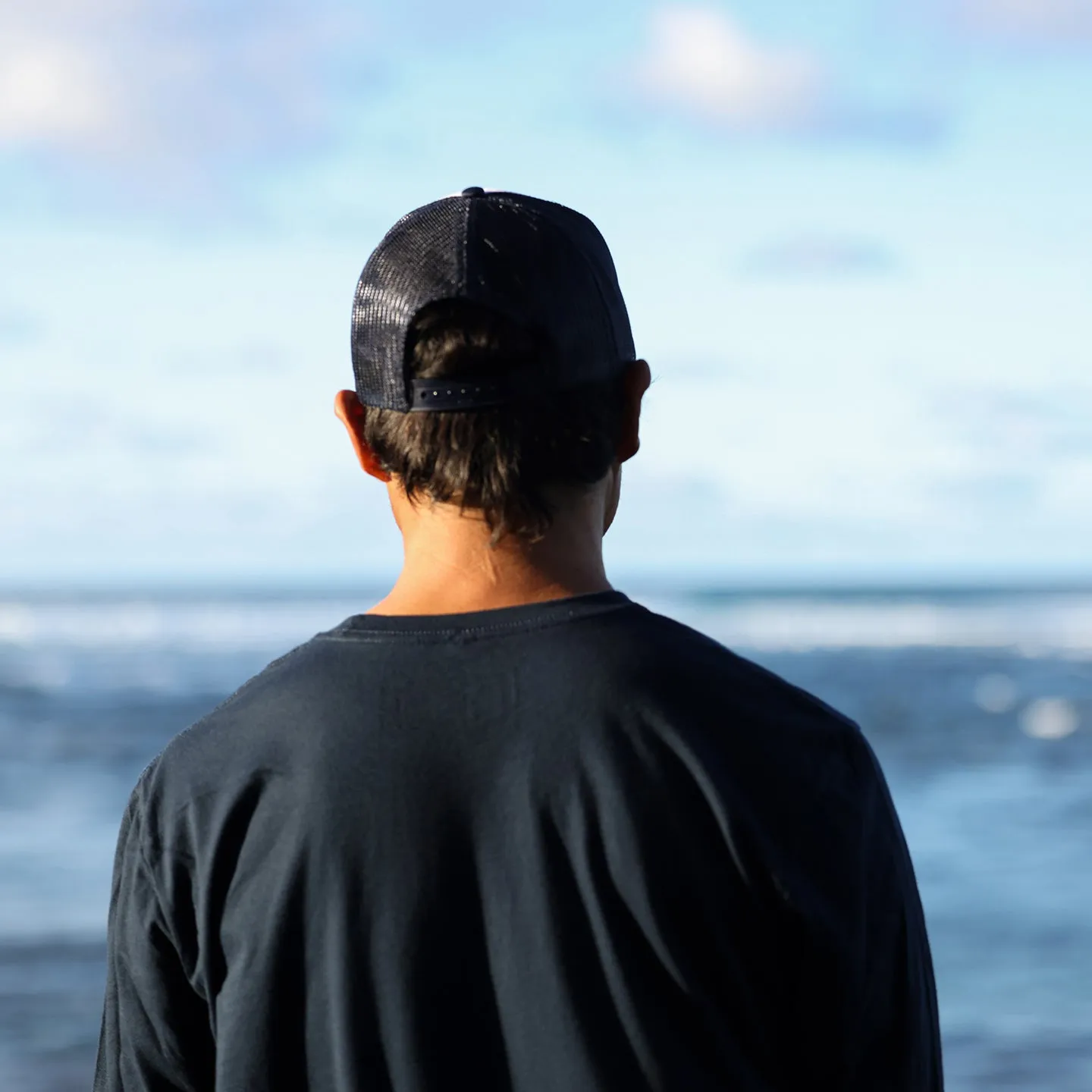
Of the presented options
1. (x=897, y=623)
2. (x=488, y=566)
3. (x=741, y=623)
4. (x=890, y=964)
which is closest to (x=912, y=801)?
(x=890, y=964)

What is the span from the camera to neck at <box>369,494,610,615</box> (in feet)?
4.65

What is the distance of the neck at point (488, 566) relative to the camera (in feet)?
4.65

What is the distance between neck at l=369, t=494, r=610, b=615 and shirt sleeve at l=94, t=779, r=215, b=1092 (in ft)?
1.16

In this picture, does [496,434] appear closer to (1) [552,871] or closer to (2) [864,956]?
(1) [552,871]

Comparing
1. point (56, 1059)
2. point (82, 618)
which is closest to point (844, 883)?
point (56, 1059)

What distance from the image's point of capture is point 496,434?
4.65 ft

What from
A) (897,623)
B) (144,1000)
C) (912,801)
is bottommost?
(912,801)

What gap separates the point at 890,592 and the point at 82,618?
3053 cm

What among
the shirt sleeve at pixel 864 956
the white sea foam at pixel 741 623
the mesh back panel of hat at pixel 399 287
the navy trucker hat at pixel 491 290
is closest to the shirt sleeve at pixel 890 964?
the shirt sleeve at pixel 864 956

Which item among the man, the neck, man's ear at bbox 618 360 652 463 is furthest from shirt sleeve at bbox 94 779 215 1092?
man's ear at bbox 618 360 652 463

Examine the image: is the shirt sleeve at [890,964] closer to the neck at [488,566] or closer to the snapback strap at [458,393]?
the neck at [488,566]

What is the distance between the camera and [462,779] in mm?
1333

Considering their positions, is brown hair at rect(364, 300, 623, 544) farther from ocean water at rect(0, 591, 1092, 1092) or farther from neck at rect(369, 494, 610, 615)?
ocean water at rect(0, 591, 1092, 1092)

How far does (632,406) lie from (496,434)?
17cm
